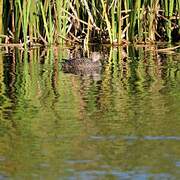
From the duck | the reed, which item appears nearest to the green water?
the duck

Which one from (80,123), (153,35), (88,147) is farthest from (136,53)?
(88,147)

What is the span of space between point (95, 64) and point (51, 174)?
508 centimetres

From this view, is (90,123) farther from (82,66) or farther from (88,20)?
(88,20)

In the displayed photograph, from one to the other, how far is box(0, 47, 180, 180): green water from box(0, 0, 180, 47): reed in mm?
2362

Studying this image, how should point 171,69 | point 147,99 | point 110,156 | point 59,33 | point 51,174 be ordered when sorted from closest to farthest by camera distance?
point 51,174
point 110,156
point 147,99
point 171,69
point 59,33

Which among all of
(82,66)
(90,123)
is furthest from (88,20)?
(90,123)

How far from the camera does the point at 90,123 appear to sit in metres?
6.50

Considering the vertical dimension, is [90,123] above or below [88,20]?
below

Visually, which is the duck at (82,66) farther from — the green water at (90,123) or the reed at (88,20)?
the reed at (88,20)

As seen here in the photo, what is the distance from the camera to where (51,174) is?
5062 millimetres

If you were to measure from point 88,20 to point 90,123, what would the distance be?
634 cm

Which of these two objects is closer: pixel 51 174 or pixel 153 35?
pixel 51 174

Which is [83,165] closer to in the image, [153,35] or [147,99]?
[147,99]

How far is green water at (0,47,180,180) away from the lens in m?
5.21
